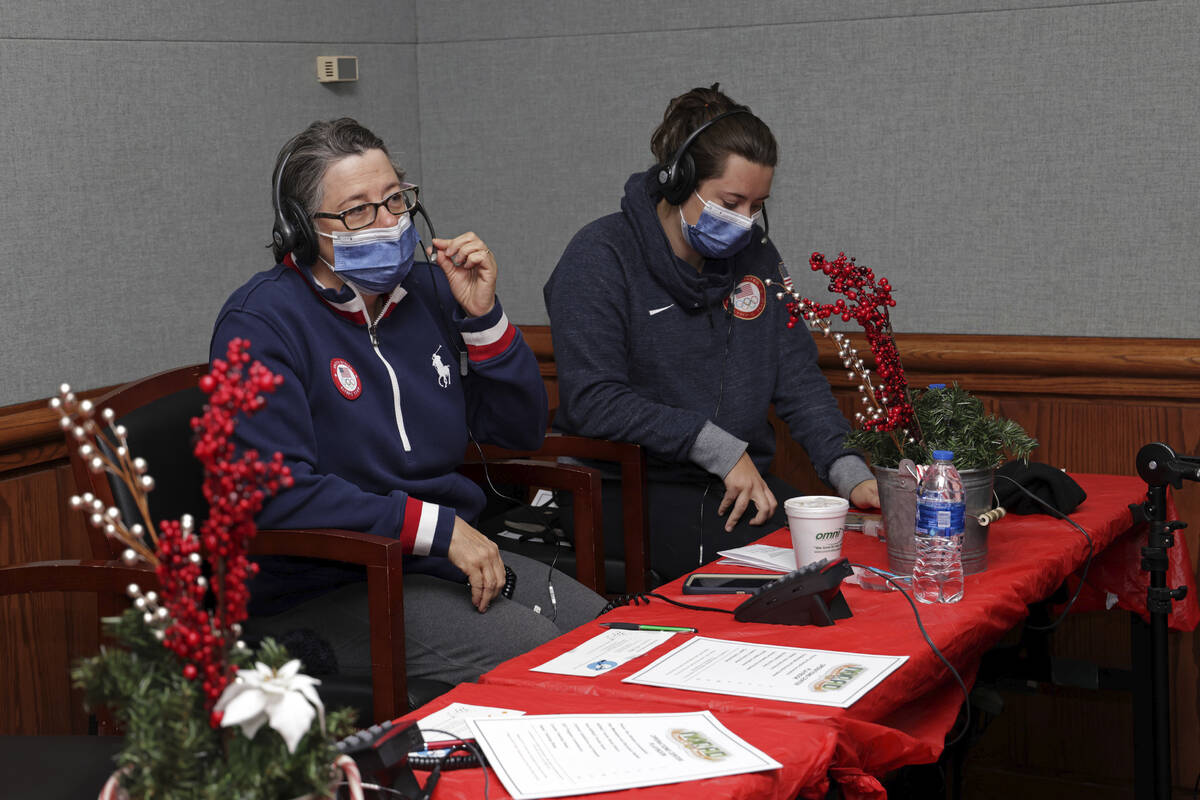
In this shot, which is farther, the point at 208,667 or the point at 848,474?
the point at 848,474

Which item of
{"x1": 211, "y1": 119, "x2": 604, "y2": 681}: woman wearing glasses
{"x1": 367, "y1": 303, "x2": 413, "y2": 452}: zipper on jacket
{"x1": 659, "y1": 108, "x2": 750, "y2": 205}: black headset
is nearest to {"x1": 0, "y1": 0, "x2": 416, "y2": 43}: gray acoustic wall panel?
{"x1": 211, "y1": 119, "x2": 604, "y2": 681}: woman wearing glasses

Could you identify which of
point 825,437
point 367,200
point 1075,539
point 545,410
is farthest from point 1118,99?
point 367,200

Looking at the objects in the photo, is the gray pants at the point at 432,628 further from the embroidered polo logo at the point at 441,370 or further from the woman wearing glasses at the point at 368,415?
the embroidered polo logo at the point at 441,370

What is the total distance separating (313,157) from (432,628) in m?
0.75

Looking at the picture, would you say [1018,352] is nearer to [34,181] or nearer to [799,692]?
[799,692]

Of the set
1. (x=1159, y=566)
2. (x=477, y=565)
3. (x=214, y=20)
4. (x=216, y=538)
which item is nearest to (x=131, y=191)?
(x=214, y=20)

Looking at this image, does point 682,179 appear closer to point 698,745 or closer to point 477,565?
point 477,565

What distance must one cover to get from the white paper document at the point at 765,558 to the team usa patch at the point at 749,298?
70cm

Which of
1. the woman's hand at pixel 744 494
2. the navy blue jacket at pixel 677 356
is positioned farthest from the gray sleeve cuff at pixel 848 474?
the woman's hand at pixel 744 494

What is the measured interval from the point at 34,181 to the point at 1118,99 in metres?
2.18

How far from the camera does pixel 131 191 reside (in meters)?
2.38

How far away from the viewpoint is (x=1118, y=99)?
8.36 ft

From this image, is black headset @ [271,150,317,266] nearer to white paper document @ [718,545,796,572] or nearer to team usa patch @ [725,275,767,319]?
white paper document @ [718,545,796,572]

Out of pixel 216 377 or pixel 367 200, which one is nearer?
pixel 216 377
